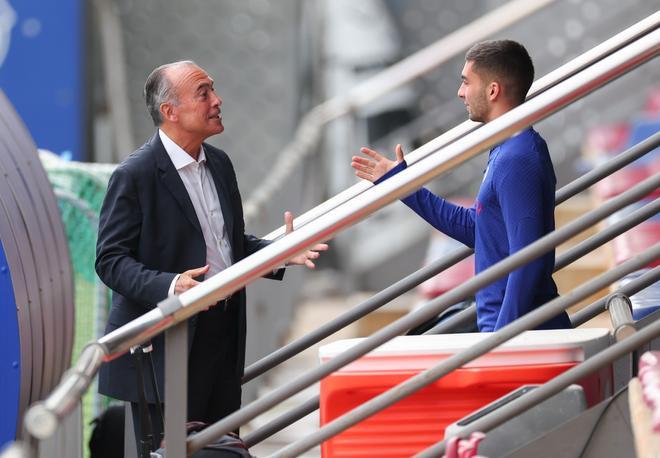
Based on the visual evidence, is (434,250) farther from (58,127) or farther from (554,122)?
(58,127)

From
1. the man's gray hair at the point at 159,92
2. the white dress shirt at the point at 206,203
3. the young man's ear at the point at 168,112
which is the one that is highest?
the man's gray hair at the point at 159,92

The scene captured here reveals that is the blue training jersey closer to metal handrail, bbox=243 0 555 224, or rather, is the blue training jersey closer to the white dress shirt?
the white dress shirt

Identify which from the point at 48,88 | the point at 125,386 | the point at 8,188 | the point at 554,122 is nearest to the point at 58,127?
the point at 48,88

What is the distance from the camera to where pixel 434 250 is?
725 cm

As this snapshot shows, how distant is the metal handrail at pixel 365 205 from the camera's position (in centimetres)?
270

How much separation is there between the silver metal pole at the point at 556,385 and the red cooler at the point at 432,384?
270 mm

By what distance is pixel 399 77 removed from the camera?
7879 mm

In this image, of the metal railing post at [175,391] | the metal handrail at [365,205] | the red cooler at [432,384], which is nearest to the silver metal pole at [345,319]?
the red cooler at [432,384]

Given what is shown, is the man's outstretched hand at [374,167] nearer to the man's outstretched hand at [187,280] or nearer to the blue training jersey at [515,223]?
the blue training jersey at [515,223]

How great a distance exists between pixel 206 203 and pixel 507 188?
2.53ft

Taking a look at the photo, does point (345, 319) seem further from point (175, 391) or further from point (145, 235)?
point (175, 391)

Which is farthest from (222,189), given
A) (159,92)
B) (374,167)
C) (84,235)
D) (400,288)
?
(84,235)

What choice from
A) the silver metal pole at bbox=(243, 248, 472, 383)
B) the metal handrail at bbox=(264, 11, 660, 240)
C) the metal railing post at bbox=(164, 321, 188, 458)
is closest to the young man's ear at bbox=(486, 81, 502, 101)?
the metal handrail at bbox=(264, 11, 660, 240)

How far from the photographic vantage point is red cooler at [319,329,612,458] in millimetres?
3053
